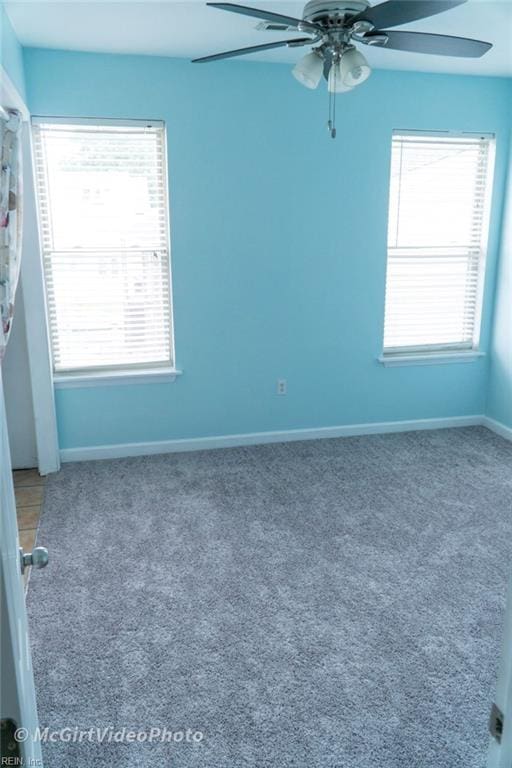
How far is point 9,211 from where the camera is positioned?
2.75 m

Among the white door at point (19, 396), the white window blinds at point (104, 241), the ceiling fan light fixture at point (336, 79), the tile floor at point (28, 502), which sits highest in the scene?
the ceiling fan light fixture at point (336, 79)

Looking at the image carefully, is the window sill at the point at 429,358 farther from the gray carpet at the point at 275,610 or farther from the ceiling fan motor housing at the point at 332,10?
the ceiling fan motor housing at the point at 332,10

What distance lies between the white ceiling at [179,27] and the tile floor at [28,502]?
246 cm

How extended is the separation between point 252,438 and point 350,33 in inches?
107

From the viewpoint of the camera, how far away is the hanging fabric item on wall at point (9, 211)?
8.61 ft

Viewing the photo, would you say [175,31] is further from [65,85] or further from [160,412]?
[160,412]

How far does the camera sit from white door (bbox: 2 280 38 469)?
3.56m

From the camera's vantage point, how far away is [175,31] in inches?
115

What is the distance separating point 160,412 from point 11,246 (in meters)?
1.55

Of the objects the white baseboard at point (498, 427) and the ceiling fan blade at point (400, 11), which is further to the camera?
the white baseboard at point (498, 427)

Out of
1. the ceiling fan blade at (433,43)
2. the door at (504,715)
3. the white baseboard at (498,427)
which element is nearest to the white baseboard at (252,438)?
the white baseboard at (498,427)

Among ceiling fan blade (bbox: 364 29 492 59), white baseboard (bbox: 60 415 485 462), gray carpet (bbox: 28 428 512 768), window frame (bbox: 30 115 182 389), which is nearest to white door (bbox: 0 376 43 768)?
gray carpet (bbox: 28 428 512 768)

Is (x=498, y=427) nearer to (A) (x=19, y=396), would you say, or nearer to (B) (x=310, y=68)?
(B) (x=310, y=68)

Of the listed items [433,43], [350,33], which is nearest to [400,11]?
[350,33]
